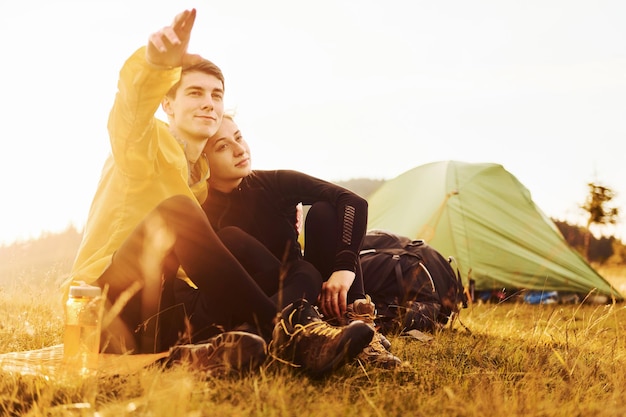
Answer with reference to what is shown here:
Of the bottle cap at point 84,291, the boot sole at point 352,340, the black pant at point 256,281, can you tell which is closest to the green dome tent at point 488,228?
the black pant at point 256,281

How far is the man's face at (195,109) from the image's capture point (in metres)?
2.66

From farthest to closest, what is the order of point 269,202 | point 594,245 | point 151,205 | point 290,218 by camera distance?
point 594,245, point 290,218, point 269,202, point 151,205

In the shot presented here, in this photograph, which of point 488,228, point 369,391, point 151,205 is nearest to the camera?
point 369,391

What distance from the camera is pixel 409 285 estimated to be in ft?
12.2

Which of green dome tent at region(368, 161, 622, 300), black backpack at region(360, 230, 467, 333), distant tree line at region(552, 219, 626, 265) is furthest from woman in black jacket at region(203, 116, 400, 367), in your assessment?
distant tree line at region(552, 219, 626, 265)

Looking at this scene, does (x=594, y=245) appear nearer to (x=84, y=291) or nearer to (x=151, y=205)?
(x=151, y=205)

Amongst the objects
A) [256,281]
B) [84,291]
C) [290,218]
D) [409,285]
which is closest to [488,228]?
[409,285]

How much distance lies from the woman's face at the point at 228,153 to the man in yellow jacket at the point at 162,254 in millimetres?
205

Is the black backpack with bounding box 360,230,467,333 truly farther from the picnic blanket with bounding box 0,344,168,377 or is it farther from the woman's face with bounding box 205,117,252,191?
the picnic blanket with bounding box 0,344,168,377

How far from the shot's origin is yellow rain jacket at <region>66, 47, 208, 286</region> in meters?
2.21

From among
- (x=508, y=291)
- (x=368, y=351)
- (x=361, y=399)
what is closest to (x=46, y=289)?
(x=368, y=351)

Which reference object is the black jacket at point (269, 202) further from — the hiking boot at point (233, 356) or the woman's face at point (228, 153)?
the hiking boot at point (233, 356)

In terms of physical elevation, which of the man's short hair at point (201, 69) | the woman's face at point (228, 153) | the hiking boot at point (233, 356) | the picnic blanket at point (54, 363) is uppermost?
the man's short hair at point (201, 69)

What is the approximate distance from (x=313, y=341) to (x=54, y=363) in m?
1.01
